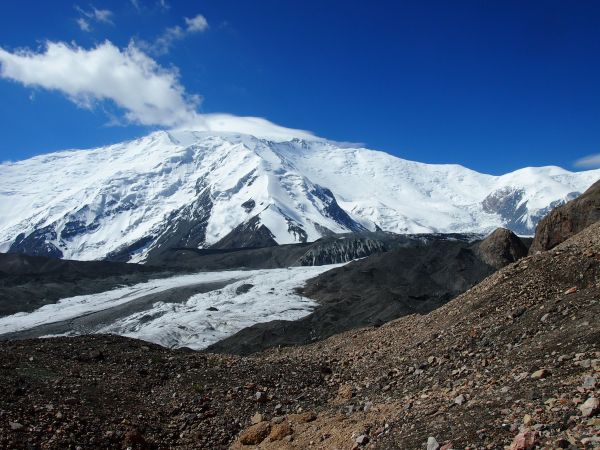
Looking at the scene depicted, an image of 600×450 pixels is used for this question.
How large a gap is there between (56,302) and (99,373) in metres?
86.2

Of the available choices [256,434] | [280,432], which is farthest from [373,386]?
[256,434]

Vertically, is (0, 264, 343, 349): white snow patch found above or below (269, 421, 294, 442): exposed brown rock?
above

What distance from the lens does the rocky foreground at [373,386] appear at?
8977 millimetres

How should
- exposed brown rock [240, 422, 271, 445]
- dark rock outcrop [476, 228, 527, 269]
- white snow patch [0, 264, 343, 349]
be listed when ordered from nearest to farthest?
exposed brown rock [240, 422, 271, 445] → white snow patch [0, 264, 343, 349] → dark rock outcrop [476, 228, 527, 269]

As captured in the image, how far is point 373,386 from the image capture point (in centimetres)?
1380

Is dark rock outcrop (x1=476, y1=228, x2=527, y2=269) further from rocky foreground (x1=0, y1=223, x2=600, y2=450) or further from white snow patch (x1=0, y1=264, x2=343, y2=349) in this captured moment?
rocky foreground (x1=0, y1=223, x2=600, y2=450)

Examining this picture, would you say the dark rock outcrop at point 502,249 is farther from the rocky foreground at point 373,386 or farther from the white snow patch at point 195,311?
the rocky foreground at point 373,386

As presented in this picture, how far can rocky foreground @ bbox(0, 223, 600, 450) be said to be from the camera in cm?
898

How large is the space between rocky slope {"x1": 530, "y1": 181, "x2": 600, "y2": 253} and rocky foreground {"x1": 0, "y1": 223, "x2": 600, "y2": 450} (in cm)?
2822

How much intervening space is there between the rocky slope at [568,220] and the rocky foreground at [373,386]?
2822 centimetres

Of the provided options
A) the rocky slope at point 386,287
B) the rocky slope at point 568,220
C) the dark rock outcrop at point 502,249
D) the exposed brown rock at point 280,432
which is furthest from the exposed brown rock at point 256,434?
the dark rock outcrop at point 502,249

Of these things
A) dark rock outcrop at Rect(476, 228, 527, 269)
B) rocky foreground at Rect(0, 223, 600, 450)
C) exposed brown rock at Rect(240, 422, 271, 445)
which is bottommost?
exposed brown rock at Rect(240, 422, 271, 445)

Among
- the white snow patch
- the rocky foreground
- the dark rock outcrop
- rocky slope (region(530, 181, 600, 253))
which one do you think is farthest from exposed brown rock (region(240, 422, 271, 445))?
the dark rock outcrop

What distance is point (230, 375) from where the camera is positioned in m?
16.1
